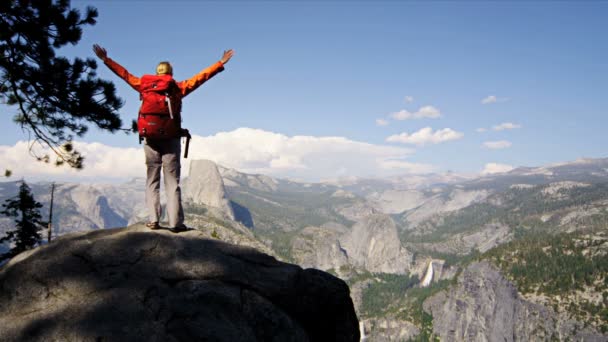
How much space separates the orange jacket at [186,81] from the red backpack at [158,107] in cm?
33

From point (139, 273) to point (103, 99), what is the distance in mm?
Answer: 7606

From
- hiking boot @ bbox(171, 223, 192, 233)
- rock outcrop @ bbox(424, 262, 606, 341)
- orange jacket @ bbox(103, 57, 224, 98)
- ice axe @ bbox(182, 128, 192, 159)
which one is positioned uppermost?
orange jacket @ bbox(103, 57, 224, 98)

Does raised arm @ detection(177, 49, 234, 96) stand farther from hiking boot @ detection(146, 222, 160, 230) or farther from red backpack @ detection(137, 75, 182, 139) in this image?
hiking boot @ detection(146, 222, 160, 230)

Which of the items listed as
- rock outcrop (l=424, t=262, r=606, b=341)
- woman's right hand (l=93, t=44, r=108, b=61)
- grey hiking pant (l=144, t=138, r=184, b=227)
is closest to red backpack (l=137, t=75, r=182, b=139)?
grey hiking pant (l=144, t=138, r=184, b=227)

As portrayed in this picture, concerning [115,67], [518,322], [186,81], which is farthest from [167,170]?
[518,322]

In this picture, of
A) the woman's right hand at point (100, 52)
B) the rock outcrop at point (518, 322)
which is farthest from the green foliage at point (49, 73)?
the rock outcrop at point (518, 322)

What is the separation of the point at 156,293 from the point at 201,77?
16.9 ft

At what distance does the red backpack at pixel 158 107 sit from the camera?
8633 millimetres

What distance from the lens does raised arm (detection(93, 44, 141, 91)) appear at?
360 inches

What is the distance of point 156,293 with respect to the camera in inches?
272

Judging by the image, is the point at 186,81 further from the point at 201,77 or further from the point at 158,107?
the point at 158,107

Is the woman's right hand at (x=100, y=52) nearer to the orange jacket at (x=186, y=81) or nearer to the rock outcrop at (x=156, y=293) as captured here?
A: the orange jacket at (x=186, y=81)

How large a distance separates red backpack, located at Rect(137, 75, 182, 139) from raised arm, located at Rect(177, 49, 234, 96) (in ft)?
1.16

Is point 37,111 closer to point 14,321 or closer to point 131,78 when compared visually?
point 131,78
